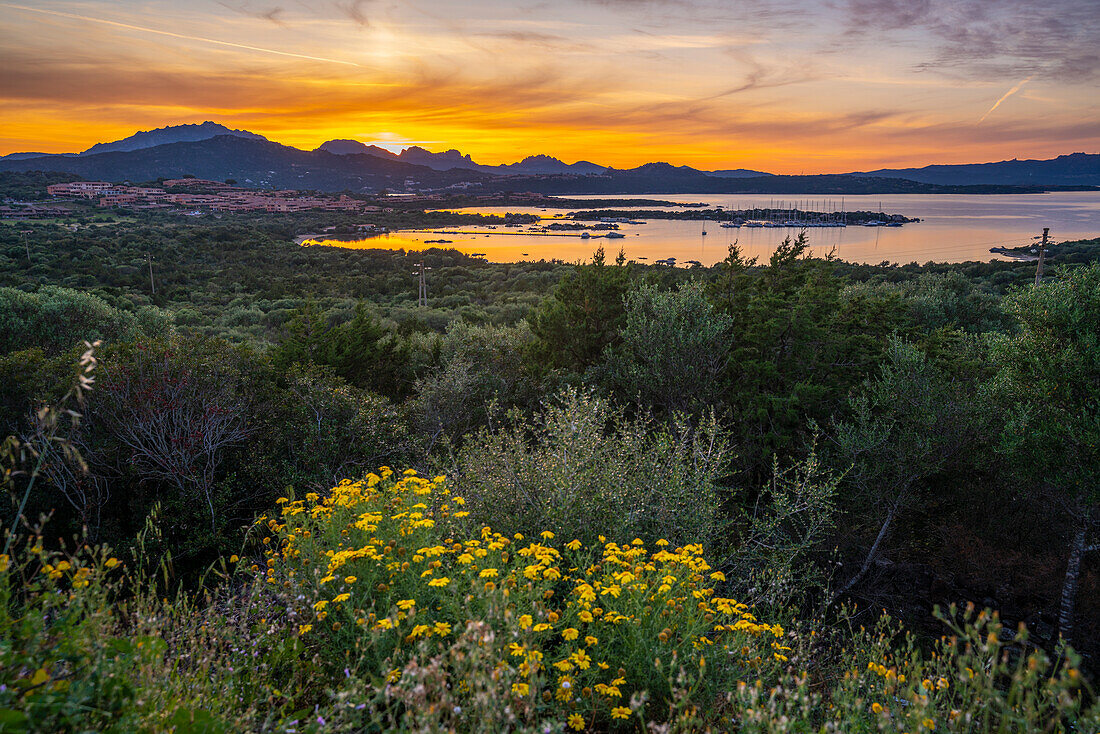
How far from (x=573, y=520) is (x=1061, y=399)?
32.5 feet

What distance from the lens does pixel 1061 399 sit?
10008 mm

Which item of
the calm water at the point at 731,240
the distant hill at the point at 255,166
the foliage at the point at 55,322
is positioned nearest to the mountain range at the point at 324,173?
the distant hill at the point at 255,166

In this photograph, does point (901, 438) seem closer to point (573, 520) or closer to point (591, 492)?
point (591, 492)

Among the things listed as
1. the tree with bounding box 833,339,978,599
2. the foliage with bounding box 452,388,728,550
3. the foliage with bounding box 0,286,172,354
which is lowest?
the tree with bounding box 833,339,978,599

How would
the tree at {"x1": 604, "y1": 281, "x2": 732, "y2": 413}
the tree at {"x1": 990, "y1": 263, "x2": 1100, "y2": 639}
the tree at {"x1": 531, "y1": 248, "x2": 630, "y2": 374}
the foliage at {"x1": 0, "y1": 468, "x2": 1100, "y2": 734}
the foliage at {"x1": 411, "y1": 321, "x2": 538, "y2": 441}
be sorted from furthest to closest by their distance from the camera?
the tree at {"x1": 531, "y1": 248, "x2": 630, "y2": 374} < the tree at {"x1": 604, "y1": 281, "x2": 732, "y2": 413} < the foliage at {"x1": 411, "y1": 321, "x2": 538, "y2": 441} < the tree at {"x1": 990, "y1": 263, "x2": 1100, "y2": 639} < the foliage at {"x1": 0, "y1": 468, "x2": 1100, "y2": 734}

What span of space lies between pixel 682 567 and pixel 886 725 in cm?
209

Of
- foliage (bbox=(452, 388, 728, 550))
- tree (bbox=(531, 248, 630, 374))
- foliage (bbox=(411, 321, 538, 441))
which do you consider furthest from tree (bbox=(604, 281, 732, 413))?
foliage (bbox=(452, 388, 728, 550))

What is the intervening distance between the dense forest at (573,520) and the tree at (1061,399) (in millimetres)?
58

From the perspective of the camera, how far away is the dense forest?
2.85 meters

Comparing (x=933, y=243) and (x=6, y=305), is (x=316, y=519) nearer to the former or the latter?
(x=6, y=305)

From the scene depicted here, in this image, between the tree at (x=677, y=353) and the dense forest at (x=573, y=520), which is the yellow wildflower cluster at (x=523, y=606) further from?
the tree at (x=677, y=353)

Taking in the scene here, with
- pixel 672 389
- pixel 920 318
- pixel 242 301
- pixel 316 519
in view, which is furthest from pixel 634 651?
pixel 242 301

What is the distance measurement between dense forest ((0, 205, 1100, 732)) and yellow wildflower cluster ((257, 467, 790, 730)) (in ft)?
0.13

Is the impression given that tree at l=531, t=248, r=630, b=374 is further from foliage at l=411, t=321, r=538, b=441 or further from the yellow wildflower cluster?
the yellow wildflower cluster
